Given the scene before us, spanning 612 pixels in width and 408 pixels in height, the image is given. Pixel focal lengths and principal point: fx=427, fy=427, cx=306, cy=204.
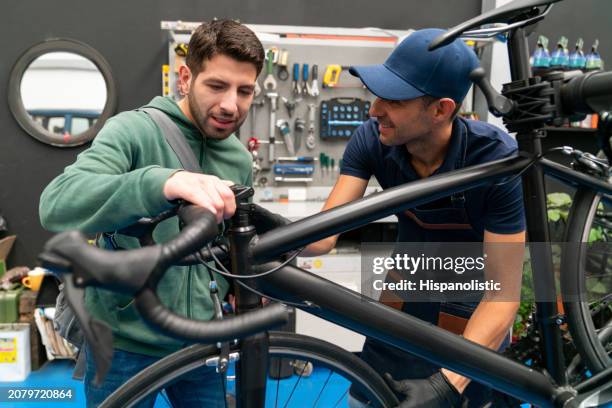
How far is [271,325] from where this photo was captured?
53 cm

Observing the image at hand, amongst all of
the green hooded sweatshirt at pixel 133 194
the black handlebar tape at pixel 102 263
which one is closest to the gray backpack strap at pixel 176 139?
the green hooded sweatshirt at pixel 133 194

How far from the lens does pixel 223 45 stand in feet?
3.01

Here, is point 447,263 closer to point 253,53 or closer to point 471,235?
point 471,235

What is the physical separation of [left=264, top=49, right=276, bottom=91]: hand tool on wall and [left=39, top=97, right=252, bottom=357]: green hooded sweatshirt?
1.67 metres

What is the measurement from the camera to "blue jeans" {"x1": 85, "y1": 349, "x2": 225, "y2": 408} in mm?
962

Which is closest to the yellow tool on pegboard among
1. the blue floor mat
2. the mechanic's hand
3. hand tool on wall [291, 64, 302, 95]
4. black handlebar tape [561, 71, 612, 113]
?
hand tool on wall [291, 64, 302, 95]

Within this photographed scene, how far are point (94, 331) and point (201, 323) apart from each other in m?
0.11

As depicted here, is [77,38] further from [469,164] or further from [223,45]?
[469,164]

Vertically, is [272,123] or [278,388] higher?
[272,123]

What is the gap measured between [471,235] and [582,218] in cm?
26

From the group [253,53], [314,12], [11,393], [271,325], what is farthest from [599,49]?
[11,393]

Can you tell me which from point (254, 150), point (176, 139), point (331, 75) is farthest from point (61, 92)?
point (176, 139)

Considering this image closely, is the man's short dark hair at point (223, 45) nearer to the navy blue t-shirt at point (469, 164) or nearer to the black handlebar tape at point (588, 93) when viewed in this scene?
the navy blue t-shirt at point (469, 164)

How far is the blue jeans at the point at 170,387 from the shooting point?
3.16ft
